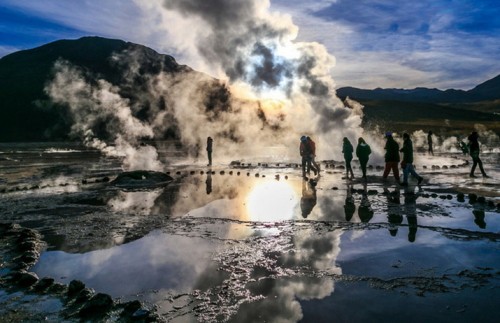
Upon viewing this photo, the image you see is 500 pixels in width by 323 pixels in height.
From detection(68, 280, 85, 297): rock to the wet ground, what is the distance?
71 millimetres

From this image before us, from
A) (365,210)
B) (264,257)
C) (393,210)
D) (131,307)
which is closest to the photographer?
(131,307)

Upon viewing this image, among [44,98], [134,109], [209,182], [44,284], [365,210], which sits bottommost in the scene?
[44,284]

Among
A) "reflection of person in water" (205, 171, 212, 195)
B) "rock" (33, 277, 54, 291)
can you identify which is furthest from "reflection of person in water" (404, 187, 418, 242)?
"reflection of person in water" (205, 171, 212, 195)

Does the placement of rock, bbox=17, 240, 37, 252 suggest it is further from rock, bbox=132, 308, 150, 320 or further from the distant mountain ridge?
the distant mountain ridge

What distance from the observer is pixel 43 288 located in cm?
771

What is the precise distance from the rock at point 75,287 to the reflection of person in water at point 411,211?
7.10m

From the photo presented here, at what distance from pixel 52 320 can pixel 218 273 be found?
2902 mm

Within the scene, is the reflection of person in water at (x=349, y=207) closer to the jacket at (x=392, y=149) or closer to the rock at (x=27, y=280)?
the jacket at (x=392, y=149)

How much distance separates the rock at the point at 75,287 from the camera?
24.1 feet

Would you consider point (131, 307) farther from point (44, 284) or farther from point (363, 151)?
point (363, 151)

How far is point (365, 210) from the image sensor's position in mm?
13844

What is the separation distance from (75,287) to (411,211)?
10.0 metres

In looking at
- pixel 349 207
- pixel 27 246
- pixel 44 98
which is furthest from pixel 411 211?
pixel 44 98

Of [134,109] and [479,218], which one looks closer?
[479,218]
